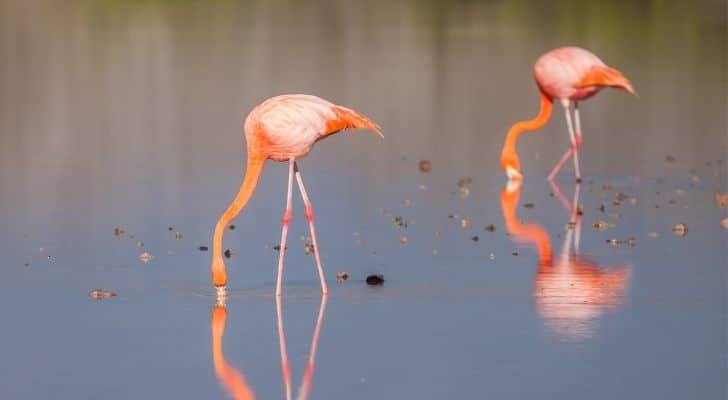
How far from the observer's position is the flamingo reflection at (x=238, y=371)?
6824 mm

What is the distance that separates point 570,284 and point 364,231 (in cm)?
227

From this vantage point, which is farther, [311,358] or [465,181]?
[465,181]

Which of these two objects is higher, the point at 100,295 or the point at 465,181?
the point at 465,181

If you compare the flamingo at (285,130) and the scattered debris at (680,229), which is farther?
the scattered debris at (680,229)

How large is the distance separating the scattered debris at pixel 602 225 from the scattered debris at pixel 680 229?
17.8 inches

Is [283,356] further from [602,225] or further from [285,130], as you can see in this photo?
[602,225]

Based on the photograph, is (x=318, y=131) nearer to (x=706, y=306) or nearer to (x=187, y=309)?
(x=187, y=309)

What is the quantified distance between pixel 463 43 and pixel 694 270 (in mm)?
16843

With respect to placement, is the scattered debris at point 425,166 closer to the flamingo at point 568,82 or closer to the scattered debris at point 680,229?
the flamingo at point 568,82

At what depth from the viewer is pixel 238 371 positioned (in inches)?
285

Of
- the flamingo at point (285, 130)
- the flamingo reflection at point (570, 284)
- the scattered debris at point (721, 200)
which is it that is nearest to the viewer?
the flamingo reflection at point (570, 284)

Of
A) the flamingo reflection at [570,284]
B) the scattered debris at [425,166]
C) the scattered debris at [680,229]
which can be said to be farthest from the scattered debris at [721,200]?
the scattered debris at [425,166]

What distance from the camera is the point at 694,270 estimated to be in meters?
9.67

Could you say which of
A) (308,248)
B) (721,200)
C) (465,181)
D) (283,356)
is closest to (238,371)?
(283,356)
